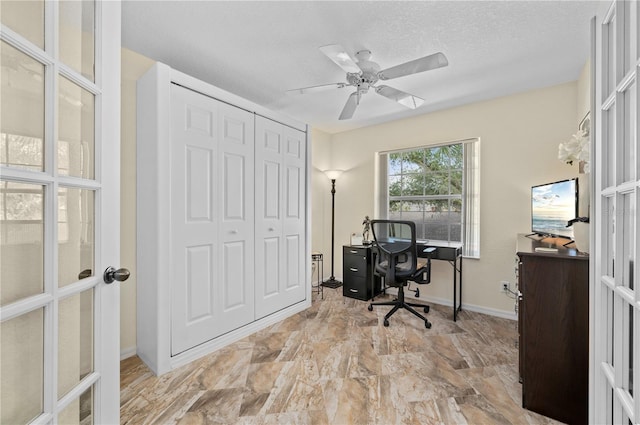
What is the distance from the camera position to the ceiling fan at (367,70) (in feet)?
6.03

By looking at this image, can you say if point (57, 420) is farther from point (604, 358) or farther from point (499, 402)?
point (499, 402)

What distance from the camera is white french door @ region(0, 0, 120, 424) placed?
2.13 ft

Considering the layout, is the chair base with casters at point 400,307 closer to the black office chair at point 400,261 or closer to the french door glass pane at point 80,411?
the black office chair at point 400,261

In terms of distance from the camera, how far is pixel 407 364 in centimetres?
220

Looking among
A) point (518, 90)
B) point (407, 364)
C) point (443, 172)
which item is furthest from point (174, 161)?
point (518, 90)

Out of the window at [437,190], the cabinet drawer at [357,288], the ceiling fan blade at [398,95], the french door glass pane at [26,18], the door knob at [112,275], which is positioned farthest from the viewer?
the cabinet drawer at [357,288]

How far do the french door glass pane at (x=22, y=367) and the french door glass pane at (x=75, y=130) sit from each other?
1.26 ft

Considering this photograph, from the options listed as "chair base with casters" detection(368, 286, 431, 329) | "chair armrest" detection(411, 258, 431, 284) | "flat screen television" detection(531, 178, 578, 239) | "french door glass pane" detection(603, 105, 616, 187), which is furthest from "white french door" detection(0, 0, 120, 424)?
"flat screen television" detection(531, 178, 578, 239)

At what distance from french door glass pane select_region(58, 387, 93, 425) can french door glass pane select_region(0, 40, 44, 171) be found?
0.66 m

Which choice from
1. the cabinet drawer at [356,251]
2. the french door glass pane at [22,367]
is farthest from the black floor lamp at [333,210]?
the french door glass pane at [22,367]

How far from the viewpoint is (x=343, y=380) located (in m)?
2.00

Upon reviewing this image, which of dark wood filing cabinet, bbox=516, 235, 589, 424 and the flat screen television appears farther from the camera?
the flat screen television

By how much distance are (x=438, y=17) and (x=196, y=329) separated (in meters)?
2.86

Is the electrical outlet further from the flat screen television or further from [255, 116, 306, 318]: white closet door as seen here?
[255, 116, 306, 318]: white closet door
